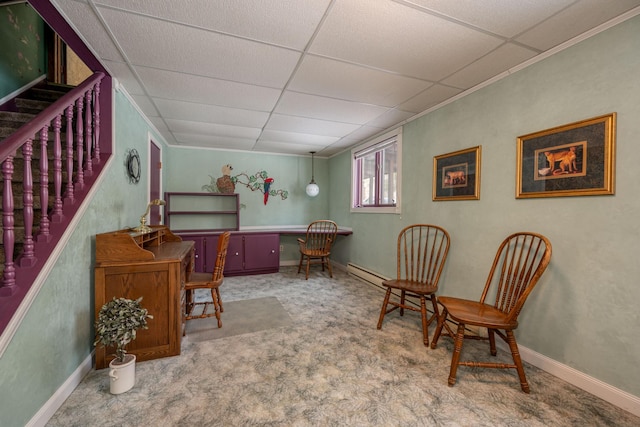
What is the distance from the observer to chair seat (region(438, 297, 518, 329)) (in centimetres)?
162

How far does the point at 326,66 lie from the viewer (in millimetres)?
2033

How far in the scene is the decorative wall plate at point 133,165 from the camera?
257 cm

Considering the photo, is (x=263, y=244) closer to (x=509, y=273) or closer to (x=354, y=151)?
(x=354, y=151)

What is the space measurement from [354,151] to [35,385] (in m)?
4.32

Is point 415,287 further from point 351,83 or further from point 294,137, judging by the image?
point 294,137

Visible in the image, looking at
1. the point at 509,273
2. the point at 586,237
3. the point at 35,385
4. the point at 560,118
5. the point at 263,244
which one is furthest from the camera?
the point at 263,244

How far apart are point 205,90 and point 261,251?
9.03ft

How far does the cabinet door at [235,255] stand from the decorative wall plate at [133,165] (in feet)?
5.89

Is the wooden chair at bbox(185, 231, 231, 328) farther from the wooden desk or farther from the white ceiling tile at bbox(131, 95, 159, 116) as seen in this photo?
the white ceiling tile at bbox(131, 95, 159, 116)

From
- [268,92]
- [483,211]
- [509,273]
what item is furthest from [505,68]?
[268,92]

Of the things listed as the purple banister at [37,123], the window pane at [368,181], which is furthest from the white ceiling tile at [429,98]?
the purple banister at [37,123]

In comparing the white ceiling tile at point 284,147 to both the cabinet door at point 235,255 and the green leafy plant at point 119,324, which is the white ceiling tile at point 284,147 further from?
the green leafy plant at point 119,324

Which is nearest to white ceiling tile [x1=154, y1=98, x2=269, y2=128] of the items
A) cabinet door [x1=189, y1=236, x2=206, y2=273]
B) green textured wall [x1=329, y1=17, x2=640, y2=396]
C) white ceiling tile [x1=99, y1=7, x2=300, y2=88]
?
white ceiling tile [x1=99, y1=7, x2=300, y2=88]

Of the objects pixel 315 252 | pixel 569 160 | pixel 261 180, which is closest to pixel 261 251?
pixel 315 252
